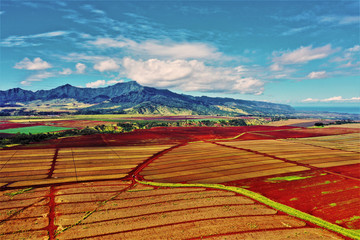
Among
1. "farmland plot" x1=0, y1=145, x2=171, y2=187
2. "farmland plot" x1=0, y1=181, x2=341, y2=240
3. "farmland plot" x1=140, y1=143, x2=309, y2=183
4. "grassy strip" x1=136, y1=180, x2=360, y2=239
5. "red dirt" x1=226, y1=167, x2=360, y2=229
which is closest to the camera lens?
"farmland plot" x1=0, y1=181, x2=341, y2=240

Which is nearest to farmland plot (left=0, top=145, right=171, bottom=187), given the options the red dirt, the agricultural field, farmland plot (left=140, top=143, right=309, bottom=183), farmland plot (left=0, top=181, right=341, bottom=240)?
the agricultural field

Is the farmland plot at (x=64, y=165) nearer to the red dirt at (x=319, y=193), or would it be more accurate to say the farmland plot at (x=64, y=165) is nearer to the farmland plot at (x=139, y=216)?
the farmland plot at (x=139, y=216)

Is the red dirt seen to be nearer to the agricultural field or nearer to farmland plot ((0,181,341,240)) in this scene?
the agricultural field

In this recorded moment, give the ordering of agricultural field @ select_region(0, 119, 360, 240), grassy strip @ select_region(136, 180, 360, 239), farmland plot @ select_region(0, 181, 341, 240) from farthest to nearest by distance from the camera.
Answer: grassy strip @ select_region(136, 180, 360, 239), agricultural field @ select_region(0, 119, 360, 240), farmland plot @ select_region(0, 181, 341, 240)

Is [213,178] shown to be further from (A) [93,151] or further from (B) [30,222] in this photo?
(A) [93,151]

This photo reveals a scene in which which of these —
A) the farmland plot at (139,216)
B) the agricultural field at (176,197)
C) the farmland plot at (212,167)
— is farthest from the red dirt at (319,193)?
the farmland plot at (139,216)

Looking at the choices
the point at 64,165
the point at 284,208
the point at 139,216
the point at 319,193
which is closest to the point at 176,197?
the point at 139,216

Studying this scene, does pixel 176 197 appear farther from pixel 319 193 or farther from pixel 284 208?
pixel 319 193

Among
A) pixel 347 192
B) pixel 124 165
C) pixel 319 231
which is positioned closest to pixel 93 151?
pixel 124 165

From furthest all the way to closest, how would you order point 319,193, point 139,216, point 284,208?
point 319,193 < point 284,208 < point 139,216
